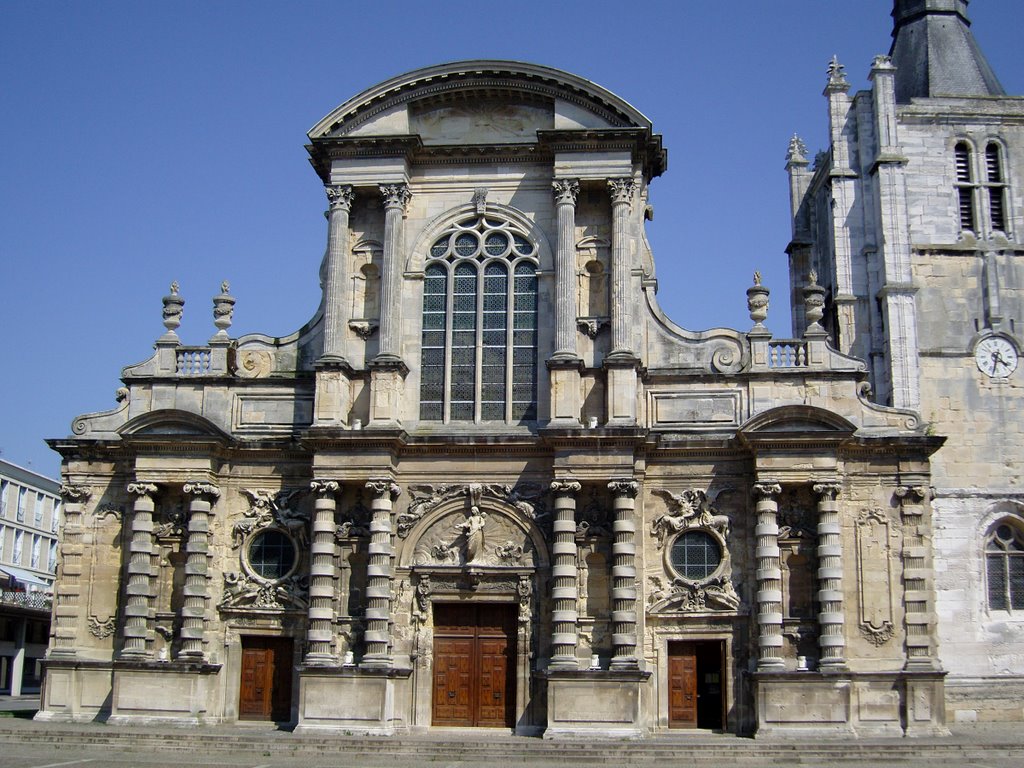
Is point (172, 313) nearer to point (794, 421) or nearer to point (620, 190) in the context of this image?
point (620, 190)

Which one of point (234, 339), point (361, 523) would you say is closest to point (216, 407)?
point (234, 339)

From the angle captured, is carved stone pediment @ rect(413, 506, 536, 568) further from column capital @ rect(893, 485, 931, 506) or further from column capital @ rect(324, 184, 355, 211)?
column capital @ rect(893, 485, 931, 506)

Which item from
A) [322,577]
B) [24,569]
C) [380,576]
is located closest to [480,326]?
[380,576]

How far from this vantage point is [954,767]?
20.4 m

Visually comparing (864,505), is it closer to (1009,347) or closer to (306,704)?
(1009,347)

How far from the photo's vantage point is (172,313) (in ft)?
87.7

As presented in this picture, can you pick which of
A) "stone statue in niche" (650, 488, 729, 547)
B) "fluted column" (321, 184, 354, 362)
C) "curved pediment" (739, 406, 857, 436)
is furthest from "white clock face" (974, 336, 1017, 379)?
"fluted column" (321, 184, 354, 362)

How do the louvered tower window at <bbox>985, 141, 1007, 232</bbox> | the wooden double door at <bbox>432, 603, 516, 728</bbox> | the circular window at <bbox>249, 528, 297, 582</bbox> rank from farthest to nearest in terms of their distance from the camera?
the louvered tower window at <bbox>985, 141, 1007, 232</bbox> < the circular window at <bbox>249, 528, 297, 582</bbox> < the wooden double door at <bbox>432, 603, 516, 728</bbox>

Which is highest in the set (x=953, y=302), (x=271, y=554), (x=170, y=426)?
(x=953, y=302)

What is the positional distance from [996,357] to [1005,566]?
5.40 meters

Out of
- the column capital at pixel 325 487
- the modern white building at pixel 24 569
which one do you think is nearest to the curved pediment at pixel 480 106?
the column capital at pixel 325 487

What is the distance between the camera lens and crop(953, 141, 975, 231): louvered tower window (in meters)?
32.3

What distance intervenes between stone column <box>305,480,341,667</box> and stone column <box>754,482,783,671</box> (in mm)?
8632

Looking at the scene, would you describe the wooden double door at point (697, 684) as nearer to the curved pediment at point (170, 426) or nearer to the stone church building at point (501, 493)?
the stone church building at point (501, 493)
